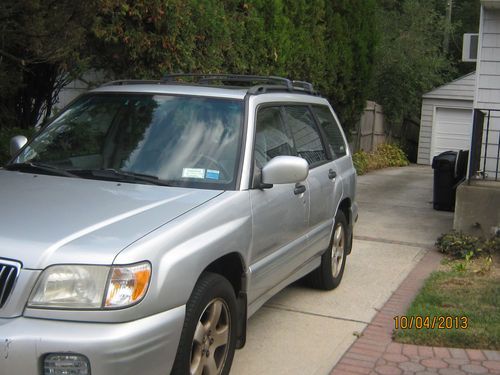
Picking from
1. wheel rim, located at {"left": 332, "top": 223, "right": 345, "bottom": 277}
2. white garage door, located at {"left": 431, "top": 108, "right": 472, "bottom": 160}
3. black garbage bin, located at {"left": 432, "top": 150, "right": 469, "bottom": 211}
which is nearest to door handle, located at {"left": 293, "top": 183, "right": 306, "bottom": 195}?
wheel rim, located at {"left": 332, "top": 223, "right": 345, "bottom": 277}

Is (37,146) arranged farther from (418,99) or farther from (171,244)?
(418,99)

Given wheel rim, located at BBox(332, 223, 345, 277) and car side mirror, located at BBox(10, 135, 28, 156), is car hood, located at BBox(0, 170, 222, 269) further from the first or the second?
wheel rim, located at BBox(332, 223, 345, 277)

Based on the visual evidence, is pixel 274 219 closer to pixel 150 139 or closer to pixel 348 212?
pixel 150 139

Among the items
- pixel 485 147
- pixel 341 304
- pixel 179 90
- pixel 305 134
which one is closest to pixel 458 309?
pixel 341 304

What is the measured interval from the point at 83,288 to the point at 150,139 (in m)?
1.60

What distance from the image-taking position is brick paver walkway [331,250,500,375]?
450cm

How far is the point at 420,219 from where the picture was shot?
10.5 m

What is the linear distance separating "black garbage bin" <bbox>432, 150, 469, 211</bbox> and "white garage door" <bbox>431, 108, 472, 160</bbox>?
10.1 m

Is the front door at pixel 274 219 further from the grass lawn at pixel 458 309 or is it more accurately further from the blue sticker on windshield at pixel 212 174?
the grass lawn at pixel 458 309

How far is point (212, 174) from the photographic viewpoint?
422 centimetres

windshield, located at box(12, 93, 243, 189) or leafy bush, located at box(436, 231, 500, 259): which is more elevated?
windshield, located at box(12, 93, 243, 189)

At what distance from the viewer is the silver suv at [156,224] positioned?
9.86 feet

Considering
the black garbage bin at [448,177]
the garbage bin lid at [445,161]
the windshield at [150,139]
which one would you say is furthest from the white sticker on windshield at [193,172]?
the garbage bin lid at [445,161]

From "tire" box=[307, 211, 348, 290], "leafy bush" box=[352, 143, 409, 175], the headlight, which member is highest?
the headlight
